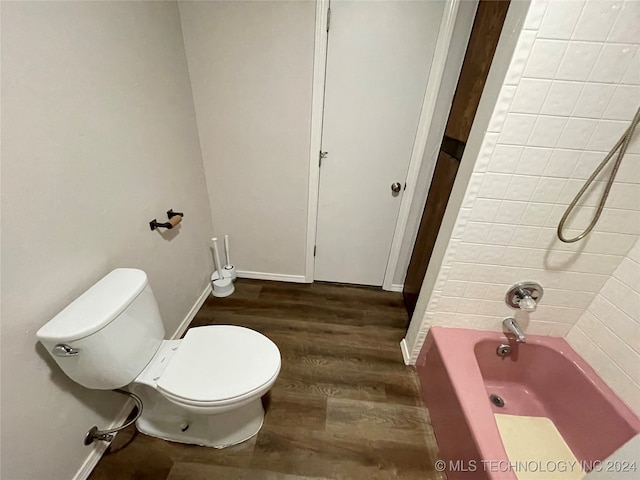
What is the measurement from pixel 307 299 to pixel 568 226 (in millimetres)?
1511

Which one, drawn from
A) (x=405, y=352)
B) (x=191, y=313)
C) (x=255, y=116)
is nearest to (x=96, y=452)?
(x=191, y=313)

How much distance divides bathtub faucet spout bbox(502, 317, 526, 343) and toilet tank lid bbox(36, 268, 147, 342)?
1.60 metres

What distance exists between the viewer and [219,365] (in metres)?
1.05

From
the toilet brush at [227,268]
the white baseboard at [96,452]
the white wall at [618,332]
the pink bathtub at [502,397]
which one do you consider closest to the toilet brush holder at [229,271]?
the toilet brush at [227,268]

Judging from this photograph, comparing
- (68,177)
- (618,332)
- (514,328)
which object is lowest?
(514,328)

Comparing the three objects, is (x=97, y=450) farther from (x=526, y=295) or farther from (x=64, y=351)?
(x=526, y=295)

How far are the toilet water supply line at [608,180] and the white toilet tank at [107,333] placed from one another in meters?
1.64

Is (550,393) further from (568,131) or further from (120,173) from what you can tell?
(120,173)

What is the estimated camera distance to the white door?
1373 mm

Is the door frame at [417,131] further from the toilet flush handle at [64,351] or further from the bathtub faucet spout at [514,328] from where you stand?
the toilet flush handle at [64,351]

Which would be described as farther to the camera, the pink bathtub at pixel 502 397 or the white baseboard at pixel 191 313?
the white baseboard at pixel 191 313

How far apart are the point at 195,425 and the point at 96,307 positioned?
68 centimetres

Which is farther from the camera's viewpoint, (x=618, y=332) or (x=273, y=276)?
(x=273, y=276)

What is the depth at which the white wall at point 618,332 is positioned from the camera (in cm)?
102
